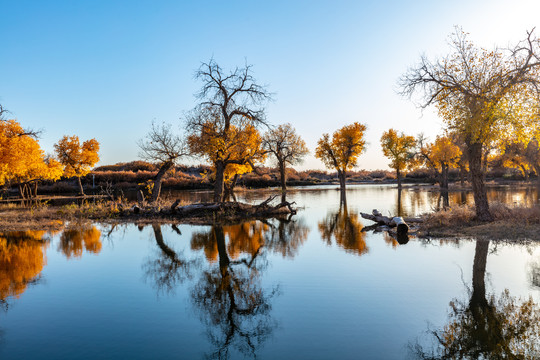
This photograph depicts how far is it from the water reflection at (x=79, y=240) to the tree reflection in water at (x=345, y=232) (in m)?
9.98

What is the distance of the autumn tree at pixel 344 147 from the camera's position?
55750 millimetres

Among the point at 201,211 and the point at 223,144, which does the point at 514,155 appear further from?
the point at 201,211

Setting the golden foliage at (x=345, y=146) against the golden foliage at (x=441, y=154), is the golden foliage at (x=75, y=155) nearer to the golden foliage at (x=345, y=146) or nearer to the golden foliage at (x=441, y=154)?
the golden foliage at (x=345, y=146)

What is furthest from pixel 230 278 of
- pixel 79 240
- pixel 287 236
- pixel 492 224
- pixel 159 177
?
Result: pixel 159 177

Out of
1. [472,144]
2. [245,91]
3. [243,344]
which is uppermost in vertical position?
[245,91]

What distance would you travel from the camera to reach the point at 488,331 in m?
5.95

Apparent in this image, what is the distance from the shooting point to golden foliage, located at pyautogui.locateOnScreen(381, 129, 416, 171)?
60281mm

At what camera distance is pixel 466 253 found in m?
11.7

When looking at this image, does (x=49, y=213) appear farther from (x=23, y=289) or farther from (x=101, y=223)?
(x=23, y=289)

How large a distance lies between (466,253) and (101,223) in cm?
1956

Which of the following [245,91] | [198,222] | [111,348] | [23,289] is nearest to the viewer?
[111,348]

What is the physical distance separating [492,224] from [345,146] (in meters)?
41.2

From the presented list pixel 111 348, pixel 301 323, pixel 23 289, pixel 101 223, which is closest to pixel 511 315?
pixel 301 323

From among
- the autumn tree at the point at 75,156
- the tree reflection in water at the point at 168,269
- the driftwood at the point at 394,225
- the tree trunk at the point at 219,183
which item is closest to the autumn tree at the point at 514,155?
the driftwood at the point at 394,225
